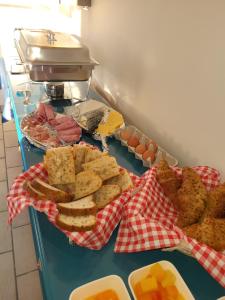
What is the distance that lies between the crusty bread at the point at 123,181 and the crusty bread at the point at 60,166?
0.12 m

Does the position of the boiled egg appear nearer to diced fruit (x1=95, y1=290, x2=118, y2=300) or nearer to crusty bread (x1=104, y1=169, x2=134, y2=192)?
crusty bread (x1=104, y1=169, x2=134, y2=192)

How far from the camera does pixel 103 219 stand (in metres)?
0.61

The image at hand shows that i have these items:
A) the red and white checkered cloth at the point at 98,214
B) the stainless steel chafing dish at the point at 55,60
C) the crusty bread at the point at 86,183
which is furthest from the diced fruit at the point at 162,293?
the stainless steel chafing dish at the point at 55,60

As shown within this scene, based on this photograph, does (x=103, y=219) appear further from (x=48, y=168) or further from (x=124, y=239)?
(x=48, y=168)

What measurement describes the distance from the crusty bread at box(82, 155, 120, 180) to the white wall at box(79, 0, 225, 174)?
0.36 metres

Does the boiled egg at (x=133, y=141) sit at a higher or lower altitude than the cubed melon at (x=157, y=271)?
higher

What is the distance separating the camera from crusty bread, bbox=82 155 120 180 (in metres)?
0.73

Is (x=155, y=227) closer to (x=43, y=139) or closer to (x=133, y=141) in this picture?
(x=133, y=141)

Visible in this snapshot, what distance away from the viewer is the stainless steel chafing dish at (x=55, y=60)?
3.92ft

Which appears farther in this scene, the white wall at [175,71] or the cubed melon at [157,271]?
the white wall at [175,71]

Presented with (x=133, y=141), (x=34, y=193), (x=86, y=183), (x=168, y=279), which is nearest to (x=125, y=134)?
(x=133, y=141)

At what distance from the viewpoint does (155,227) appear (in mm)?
573

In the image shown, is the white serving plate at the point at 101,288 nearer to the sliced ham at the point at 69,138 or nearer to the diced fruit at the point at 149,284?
the diced fruit at the point at 149,284

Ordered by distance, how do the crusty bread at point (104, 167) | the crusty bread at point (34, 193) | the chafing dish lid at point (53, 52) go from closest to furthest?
the crusty bread at point (34, 193) → the crusty bread at point (104, 167) → the chafing dish lid at point (53, 52)
